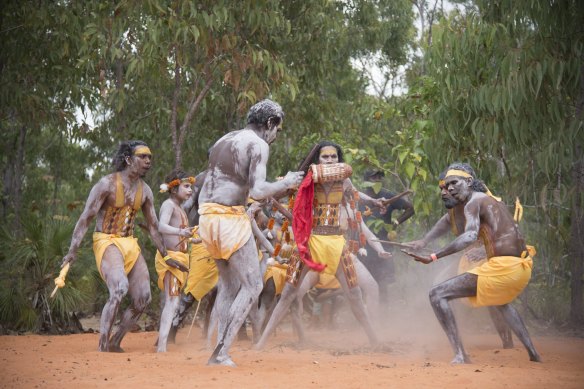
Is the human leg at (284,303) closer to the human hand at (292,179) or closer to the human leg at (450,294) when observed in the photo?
the human leg at (450,294)

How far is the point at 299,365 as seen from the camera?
7066mm

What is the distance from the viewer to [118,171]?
27.7 ft

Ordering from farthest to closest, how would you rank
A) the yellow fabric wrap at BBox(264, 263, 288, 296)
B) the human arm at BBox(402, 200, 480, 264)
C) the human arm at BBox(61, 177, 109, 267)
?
the yellow fabric wrap at BBox(264, 263, 288, 296) < the human arm at BBox(61, 177, 109, 267) < the human arm at BBox(402, 200, 480, 264)

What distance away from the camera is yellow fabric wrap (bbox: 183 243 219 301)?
924 cm

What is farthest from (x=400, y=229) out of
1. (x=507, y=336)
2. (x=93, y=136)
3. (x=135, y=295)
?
(x=135, y=295)

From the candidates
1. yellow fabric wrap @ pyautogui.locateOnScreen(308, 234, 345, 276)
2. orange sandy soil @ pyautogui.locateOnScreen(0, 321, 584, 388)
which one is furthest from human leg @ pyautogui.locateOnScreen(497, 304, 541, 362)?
yellow fabric wrap @ pyautogui.locateOnScreen(308, 234, 345, 276)

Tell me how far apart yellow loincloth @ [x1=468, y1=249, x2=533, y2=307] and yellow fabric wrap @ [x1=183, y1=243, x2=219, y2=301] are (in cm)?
302

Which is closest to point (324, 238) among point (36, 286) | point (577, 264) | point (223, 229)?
point (223, 229)

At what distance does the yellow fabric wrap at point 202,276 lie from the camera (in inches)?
364

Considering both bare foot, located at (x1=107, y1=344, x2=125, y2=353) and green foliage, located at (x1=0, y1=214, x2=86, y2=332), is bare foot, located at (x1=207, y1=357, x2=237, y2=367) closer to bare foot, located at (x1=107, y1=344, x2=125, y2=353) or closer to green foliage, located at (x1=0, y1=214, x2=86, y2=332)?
bare foot, located at (x1=107, y1=344, x2=125, y2=353)

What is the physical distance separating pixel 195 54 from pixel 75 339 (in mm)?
4780

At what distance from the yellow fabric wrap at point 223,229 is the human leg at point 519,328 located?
247 cm

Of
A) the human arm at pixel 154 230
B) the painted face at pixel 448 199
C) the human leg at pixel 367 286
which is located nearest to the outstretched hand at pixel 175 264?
the human arm at pixel 154 230

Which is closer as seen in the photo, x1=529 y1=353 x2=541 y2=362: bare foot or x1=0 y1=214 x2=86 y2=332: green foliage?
x1=529 y1=353 x2=541 y2=362: bare foot
